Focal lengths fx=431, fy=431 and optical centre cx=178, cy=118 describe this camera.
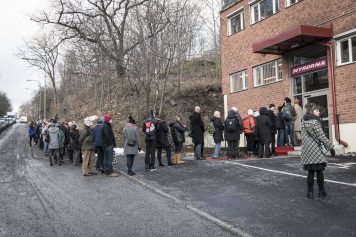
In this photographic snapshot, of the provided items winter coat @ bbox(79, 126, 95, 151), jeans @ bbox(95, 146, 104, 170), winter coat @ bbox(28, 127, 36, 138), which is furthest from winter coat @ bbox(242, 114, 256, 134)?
winter coat @ bbox(28, 127, 36, 138)

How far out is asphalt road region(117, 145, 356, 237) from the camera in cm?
636

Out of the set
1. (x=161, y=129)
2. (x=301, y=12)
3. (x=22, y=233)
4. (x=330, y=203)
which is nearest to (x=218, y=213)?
(x=330, y=203)

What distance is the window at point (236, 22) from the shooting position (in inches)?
890

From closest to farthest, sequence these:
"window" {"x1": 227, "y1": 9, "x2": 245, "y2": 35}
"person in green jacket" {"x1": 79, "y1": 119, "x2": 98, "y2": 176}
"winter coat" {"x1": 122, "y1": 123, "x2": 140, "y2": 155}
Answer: "winter coat" {"x1": 122, "y1": 123, "x2": 140, "y2": 155} → "person in green jacket" {"x1": 79, "y1": 119, "x2": 98, "y2": 176} → "window" {"x1": 227, "y1": 9, "x2": 245, "y2": 35}

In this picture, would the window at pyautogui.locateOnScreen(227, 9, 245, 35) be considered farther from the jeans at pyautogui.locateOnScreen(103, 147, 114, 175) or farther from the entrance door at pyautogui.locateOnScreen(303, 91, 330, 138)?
the jeans at pyautogui.locateOnScreen(103, 147, 114, 175)

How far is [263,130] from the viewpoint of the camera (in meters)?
14.3

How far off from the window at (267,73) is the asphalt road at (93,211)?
1069 cm

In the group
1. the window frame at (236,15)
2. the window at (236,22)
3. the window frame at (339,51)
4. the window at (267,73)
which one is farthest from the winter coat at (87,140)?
the window at (236,22)

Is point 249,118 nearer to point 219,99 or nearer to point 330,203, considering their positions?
point 330,203

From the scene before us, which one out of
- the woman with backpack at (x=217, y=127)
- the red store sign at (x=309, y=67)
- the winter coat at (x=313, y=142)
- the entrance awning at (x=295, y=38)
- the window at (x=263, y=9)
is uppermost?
the window at (x=263, y=9)

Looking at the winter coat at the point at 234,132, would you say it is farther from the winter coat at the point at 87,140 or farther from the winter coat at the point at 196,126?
the winter coat at the point at 87,140

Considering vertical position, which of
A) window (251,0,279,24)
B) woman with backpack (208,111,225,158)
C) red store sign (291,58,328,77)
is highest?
window (251,0,279,24)

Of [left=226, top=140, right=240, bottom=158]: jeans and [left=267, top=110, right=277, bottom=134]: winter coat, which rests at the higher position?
[left=267, top=110, right=277, bottom=134]: winter coat

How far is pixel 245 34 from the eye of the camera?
2192 cm
